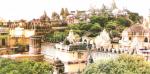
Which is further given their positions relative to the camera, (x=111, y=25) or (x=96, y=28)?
(x=111, y=25)

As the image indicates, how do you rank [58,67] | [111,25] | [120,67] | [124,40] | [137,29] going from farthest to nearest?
[111,25] → [137,29] → [124,40] → [58,67] → [120,67]

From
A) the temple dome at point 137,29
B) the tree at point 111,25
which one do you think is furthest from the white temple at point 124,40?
the tree at point 111,25

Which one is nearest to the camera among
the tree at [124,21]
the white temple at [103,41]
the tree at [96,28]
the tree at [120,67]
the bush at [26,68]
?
the tree at [120,67]

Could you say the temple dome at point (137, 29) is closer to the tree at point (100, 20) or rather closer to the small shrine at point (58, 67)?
the tree at point (100, 20)

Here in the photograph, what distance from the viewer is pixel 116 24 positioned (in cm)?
1595

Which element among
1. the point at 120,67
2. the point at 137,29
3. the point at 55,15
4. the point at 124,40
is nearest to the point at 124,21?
the point at 137,29

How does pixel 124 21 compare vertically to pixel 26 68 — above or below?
above

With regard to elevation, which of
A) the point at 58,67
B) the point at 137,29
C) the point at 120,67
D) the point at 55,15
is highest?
the point at 55,15

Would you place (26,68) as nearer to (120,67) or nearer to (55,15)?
(120,67)

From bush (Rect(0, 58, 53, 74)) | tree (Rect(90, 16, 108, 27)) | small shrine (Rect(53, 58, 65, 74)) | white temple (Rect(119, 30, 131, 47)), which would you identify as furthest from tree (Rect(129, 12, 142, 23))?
bush (Rect(0, 58, 53, 74))

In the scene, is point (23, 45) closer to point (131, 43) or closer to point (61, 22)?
point (61, 22)

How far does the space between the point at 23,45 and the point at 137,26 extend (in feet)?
9.32

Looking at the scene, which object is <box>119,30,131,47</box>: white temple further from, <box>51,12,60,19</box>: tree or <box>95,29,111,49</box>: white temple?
<box>51,12,60,19</box>: tree

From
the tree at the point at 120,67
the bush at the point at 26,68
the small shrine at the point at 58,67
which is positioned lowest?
the small shrine at the point at 58,67
